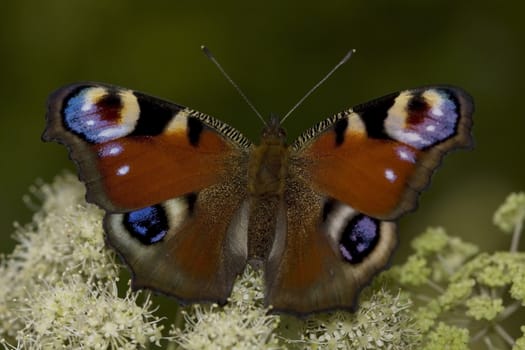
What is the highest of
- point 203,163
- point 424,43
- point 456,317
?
point 424,43

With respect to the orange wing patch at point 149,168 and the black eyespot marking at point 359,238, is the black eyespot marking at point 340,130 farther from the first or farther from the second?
the orange wing patch at point 149,168

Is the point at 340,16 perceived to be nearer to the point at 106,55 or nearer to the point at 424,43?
the point at 424,43

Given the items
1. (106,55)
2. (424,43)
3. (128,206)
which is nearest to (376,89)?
(424,43)

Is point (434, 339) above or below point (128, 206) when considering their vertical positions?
below

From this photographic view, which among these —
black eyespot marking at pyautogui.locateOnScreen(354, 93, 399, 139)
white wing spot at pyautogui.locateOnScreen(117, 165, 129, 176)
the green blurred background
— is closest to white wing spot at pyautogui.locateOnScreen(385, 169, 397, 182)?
black eyespot marking at pyautogui.locateOnScreen(354, 93, 399, 139)

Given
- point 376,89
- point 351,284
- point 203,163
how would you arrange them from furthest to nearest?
point 376,89 < point 203,163 < point 351,284

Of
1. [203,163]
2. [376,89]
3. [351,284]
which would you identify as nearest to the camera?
[351,284]

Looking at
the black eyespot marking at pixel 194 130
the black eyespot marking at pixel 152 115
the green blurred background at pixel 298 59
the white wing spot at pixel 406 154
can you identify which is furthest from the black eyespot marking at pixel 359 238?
A: the green blurred background at pixel 298 59
